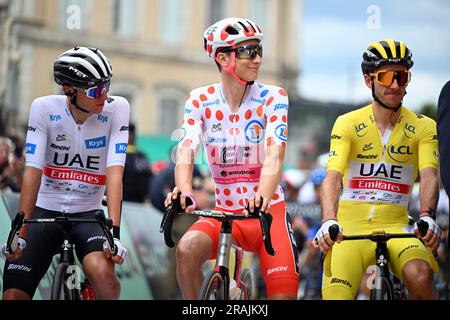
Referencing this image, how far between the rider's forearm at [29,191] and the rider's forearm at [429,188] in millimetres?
2754

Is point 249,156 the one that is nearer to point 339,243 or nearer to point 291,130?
point 339,243

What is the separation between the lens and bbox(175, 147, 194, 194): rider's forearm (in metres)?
6.92

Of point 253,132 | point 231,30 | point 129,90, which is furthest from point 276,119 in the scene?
point 129,90

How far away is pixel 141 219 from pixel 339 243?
537cm

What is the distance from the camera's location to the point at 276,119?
717 centimetres

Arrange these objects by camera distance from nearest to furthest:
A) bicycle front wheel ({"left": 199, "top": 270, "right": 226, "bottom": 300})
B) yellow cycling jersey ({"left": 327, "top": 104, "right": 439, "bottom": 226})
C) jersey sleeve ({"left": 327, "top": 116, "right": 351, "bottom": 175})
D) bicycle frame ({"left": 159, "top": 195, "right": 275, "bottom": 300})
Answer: bicycle front wheel ({"left": 199, "top": 270, "right": 226, "bottom": 300}) → bicycle frame ({"left": 159, "top": 195, "right": 275, "bottom": 300}) → jersey sleeve ({"left": 327, "top": 116, "right": 351, "bottom": 175}) → yellow cycling jersey ({"left": 327, "top": 104, "right": 439, "bottom": 226})

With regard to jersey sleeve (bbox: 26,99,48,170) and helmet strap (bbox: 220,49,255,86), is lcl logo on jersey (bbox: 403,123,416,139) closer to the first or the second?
helmet strap (bbox: 220,49,255,86)

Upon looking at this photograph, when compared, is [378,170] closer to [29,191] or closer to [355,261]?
[355,261]

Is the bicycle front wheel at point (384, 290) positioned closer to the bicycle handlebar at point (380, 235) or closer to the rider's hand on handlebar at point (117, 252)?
the bicycle handlebar at point (380, 235)

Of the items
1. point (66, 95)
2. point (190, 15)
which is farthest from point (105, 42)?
point (66, 95)

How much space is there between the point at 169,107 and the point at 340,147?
33.4 meters

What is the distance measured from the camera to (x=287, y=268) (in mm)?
7020


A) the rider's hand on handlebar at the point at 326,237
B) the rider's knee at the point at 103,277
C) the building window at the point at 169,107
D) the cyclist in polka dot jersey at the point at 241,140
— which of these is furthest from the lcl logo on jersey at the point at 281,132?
Result: the building window at the point at 169,107

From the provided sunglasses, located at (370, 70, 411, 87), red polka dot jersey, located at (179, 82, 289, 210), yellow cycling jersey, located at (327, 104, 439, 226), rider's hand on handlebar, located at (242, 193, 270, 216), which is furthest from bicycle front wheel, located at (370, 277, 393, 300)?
sunglasses, located at (370, 70, 411, 87)
